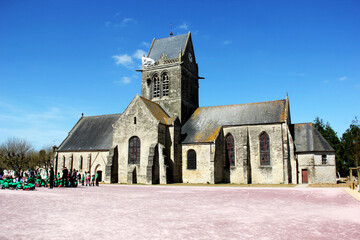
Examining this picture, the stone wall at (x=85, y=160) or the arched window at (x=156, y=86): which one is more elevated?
the arched window at (x=156, y=86)

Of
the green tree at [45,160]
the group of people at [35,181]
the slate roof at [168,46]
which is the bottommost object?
the group of people at [35,181]

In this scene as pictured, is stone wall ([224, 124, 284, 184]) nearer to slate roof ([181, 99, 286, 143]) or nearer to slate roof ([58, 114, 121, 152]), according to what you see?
slate roof ([181, 99, 286, 143])

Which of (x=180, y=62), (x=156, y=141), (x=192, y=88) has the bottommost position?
(x=156, y=141)

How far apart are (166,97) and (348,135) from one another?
37380 millimetres

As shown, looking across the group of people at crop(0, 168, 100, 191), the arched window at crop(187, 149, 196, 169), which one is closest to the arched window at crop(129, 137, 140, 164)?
the arched window at crop(187, 149, 196, 169)

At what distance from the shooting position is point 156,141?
110 feet

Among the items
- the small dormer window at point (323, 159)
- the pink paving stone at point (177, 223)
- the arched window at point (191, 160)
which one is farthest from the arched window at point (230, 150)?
the pink paving stone at point (177, 223)

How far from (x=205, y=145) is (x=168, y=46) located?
17.2m

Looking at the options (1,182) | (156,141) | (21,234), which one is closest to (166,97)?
(156,141)

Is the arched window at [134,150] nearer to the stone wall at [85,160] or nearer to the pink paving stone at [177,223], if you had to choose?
the stone wall at [85,160]

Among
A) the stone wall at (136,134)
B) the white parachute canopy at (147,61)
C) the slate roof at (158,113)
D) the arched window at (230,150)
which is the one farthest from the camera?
the white parachute canopy at (147,61)

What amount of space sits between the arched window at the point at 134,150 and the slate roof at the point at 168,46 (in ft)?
44.3

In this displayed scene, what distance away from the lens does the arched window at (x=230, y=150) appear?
114 ft

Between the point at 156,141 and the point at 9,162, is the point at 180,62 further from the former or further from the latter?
the point at 9,162
